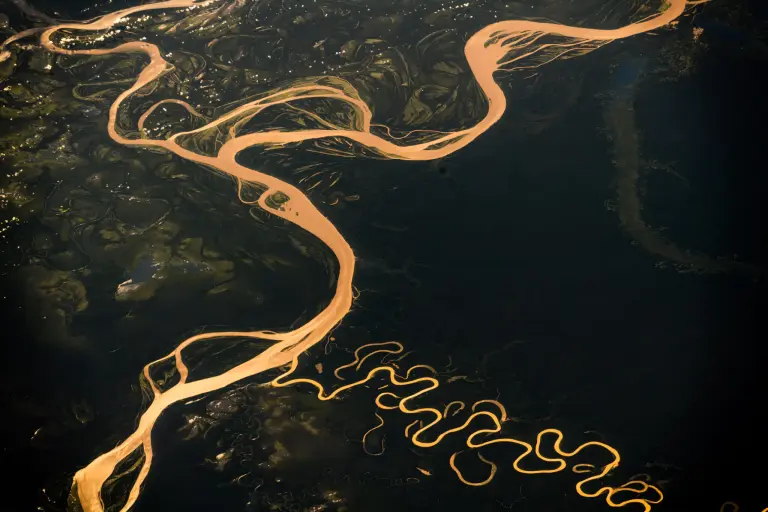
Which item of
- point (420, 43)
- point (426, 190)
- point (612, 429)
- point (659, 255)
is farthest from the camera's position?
point (420, 43)

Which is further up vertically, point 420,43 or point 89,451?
point 420,43

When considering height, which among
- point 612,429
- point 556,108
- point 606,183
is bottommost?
point 612,429

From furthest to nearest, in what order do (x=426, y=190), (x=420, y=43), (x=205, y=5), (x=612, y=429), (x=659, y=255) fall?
1. (x=205, y=5)
2. (x=420, y=43)
3. (x=426, y=190)
4. (x=659, y=255)
5. (x=612, y=429)

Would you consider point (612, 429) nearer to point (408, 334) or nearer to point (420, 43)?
point (408, 334)

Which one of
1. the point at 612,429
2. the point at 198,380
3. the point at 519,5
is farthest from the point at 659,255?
the point at 198,380

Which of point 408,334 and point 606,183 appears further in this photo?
point 606,183

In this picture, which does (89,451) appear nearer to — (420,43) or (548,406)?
(548,406)
